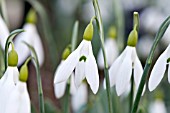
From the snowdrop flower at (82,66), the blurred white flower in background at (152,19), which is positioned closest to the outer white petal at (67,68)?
the snowdrop flower at (82,66)

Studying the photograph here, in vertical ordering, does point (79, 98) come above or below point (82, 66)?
below

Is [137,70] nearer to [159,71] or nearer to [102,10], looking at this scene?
[159,71]

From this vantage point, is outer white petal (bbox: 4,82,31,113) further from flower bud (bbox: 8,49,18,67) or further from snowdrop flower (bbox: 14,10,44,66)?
snowdrop flower (bbox: 14,10,44,66)

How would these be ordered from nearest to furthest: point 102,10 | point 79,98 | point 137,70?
point 137,70 → point 79,98 → point 102,10

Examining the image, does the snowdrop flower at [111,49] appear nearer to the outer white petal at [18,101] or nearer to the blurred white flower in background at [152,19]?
the outer white petal at [18,101]

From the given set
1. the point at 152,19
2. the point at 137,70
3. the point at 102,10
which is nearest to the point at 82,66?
the point at 137,70

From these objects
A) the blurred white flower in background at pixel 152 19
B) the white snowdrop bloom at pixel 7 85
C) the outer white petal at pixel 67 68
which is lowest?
the blurred white flower in background at pixel 152 19

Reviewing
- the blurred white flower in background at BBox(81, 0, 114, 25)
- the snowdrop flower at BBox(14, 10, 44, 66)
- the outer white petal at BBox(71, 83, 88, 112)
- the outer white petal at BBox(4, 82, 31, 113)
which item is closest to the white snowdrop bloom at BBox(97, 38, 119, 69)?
the outer white petal at BBox(71, 83, 88, 112)

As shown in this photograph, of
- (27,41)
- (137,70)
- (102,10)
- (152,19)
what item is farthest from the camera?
(102,10)
